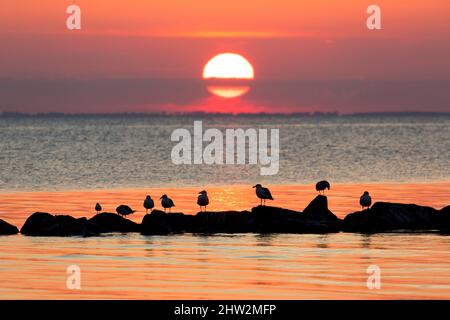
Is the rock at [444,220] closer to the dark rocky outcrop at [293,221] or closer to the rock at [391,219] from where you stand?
the rock at [391,219]

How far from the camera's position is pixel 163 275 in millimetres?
27375

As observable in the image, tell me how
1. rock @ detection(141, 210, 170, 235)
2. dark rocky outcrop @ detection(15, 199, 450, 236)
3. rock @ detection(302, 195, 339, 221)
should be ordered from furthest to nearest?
1. rock @ detection(302, 195, 339, 221)
2. rock @ detection(141, 210, 170, 235)
3. dark rocky outcrop @ detection(15, 199, 450, 236)

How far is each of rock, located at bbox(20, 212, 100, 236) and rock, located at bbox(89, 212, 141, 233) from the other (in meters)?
0.51

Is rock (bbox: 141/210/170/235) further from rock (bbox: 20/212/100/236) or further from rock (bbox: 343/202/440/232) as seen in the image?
rock (bbox: 343/202/440/232)

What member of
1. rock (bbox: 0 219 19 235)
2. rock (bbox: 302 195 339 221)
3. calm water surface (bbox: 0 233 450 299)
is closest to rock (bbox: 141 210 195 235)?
calm water surface (bbox: 0 233 450 299)

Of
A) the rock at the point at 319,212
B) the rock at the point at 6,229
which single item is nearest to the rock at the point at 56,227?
the rock at the point at 6,229

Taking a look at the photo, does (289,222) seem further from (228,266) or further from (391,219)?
(228,266)

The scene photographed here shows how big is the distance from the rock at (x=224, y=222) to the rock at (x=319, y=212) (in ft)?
6.27

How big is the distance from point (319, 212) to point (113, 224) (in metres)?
6.89

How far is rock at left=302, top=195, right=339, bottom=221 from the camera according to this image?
124ft

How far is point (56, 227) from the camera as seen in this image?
119ft

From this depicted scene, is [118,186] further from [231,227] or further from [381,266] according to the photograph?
[381,266]

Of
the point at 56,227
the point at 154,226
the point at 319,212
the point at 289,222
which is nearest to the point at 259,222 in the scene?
the point at 289,222
